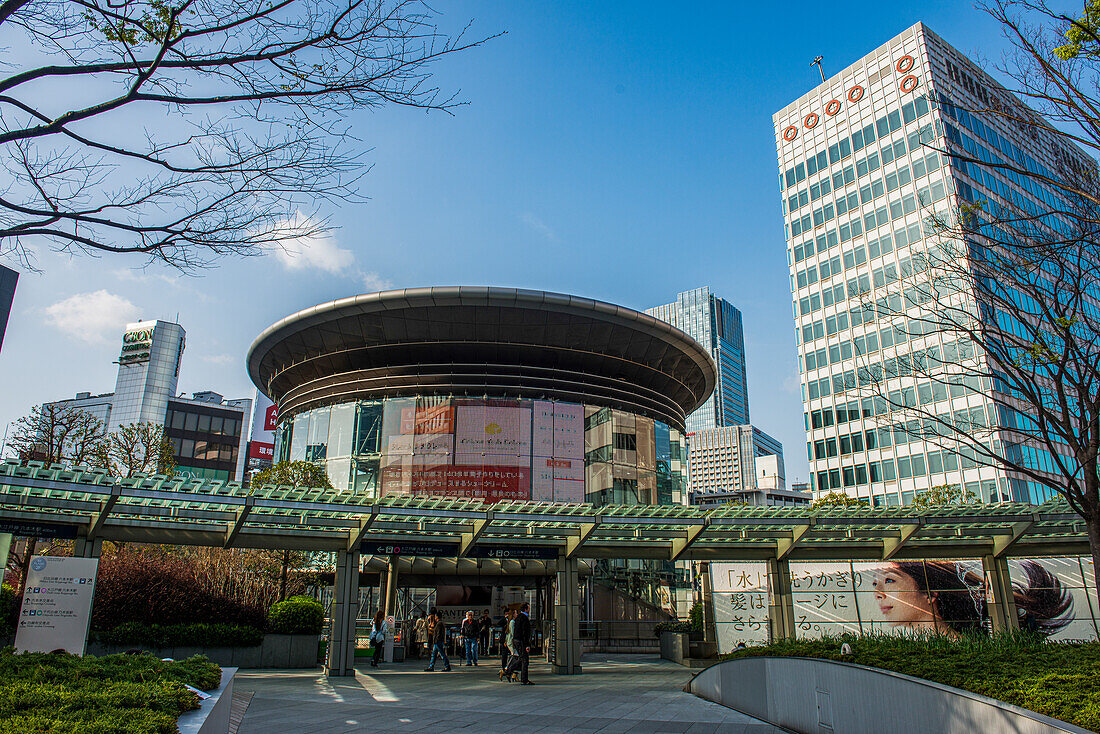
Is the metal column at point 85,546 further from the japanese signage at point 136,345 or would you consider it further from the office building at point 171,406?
the japanese signage at point 136,345

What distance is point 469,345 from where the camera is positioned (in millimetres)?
32844

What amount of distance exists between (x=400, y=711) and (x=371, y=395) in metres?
22.5

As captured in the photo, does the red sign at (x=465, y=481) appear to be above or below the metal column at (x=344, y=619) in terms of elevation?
above

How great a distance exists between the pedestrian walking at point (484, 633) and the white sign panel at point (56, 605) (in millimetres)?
13402

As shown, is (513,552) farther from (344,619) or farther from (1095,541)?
(1095,541)

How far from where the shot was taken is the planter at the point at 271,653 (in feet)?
62.2

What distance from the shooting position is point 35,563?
459 inches

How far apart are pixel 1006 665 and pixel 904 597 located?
14827 mm

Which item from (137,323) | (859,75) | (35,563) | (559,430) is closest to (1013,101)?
(35,563)

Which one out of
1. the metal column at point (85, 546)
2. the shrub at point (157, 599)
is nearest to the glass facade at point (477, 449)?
the shrub at point (157, 599)

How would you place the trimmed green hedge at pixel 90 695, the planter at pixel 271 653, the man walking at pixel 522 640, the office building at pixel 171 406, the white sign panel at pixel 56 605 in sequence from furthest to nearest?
1. the office building at pixel 171 406
2. the planter at pixel 271 653
3. the man walking at pixel 522 640
4. the white sign panel at pixel 56 605
5. the trimmed green hedge at pixel 90 695

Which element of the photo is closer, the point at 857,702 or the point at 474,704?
the point at 857,702

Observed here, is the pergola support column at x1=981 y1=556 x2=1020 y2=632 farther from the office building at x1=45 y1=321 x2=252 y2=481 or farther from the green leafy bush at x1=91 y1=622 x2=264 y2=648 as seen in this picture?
the office building at x1=45 y1=321 x2=252 y2=481

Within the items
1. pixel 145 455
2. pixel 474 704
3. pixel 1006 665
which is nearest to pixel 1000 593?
pixel 1006 665
